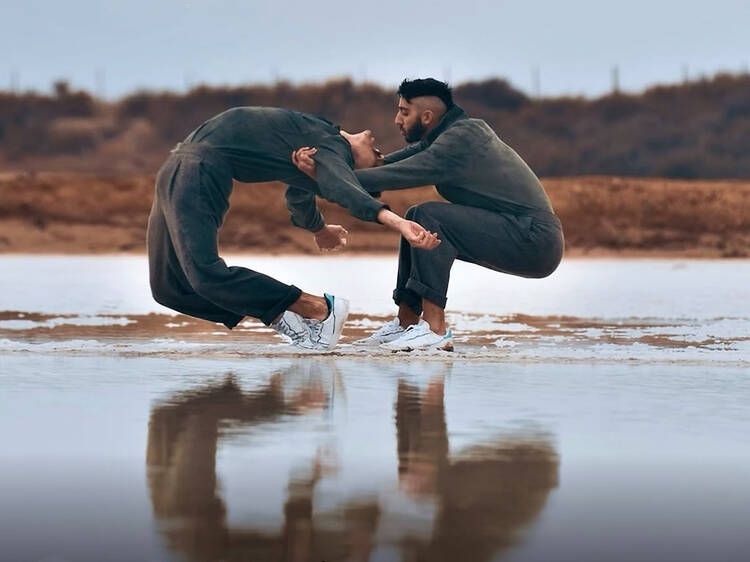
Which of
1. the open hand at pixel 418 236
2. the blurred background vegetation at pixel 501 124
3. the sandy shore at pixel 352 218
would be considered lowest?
the open hand at pixel 418 236

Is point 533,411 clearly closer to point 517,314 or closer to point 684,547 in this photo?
point 684,547

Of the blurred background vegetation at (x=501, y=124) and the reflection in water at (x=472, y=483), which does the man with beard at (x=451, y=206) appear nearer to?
the reflection in water at (x=472, y=483)

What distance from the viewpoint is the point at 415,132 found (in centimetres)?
768

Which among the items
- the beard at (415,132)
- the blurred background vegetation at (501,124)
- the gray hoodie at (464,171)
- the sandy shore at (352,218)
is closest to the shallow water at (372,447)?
the gray hoodie at (464,171)

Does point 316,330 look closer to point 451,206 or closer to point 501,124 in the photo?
point 451,206

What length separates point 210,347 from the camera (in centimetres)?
792

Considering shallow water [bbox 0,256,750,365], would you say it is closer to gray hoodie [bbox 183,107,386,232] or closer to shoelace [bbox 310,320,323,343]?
shoelace [bbox 310,320,323,343]

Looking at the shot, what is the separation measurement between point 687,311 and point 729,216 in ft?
77.3

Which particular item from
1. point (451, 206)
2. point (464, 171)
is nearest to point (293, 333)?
point (451, 206)

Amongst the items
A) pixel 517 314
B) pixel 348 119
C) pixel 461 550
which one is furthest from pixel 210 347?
pixel 348 119

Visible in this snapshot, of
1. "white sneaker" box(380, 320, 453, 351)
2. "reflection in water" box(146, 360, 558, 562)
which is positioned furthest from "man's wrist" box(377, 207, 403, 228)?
"reflection in water" box(146, 360, 558, 562)

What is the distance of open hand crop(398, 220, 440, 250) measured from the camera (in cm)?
678

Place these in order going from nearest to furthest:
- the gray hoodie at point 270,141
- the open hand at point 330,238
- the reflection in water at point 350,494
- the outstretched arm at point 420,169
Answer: the reflection in water at point 350,494, the gray hoodie at point 270,141, the outstretched arm at point 420,169, the open hand at point 330,238

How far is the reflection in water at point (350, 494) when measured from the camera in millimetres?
3244
